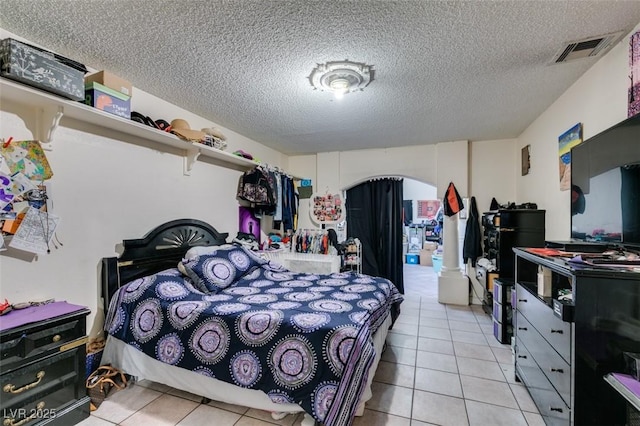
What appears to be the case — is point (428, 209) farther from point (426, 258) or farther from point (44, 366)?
point (44, 366)

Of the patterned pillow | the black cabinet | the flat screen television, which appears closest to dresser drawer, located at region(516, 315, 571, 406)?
the black cabinet

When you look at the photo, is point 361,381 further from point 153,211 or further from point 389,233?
point 389,233

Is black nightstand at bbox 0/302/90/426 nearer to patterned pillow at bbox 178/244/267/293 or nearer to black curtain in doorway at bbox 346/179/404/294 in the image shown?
patterned pillow at bbox 178/244/267/293

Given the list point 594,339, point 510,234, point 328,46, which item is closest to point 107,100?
point 328,46

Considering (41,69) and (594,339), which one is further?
(41,69)

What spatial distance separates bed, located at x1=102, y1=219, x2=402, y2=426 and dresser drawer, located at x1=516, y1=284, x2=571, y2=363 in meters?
0.99

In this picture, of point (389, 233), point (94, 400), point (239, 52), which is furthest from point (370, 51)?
point (389, 233)

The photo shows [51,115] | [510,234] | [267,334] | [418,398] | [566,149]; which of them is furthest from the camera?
[510,234]

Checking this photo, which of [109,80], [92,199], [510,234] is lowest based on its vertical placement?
[510,234]

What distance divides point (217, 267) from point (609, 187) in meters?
2.82

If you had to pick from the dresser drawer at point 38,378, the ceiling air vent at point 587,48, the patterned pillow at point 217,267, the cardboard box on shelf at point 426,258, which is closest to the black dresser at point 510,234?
the ceiling air vent at point 587,48

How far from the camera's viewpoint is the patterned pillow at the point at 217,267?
2.35 meters

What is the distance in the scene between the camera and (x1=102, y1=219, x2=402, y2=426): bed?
61.2 inches

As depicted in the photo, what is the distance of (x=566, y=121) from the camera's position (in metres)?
2.49
